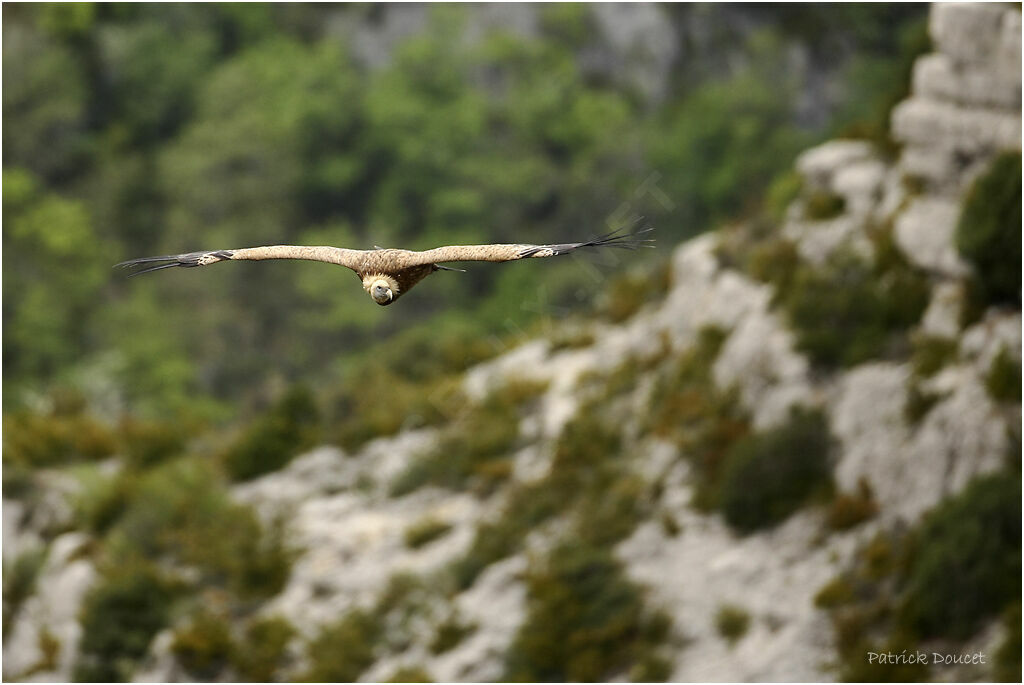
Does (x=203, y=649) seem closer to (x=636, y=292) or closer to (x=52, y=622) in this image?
(x=52, y=622)

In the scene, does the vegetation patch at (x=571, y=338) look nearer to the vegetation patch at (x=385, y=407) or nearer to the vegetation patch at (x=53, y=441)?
the vegetation patch at (x=385, y=407)

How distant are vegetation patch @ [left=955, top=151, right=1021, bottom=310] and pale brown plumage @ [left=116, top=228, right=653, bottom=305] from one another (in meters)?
9.08

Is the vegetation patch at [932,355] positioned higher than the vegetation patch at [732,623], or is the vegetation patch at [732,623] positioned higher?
the vegetation patch at [932,355]

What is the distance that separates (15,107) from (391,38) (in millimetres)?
17609

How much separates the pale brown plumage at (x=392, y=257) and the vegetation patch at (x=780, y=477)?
10.3 metres

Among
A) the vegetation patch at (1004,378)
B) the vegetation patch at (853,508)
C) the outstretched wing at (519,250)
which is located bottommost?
the outstretched wing at (519,250)

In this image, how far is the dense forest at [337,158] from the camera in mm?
60094

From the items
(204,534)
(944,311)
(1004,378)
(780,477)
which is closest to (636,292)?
(780,477)

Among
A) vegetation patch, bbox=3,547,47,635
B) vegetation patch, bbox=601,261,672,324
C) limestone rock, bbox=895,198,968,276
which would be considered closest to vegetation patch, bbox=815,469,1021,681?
limestone rock, bbox=895,198,968,276

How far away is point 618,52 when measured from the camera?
6669 cm

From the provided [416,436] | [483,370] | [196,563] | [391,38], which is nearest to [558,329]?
[483,370]

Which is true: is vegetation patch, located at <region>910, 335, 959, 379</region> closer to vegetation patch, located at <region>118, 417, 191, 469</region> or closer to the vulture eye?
the vulture eye

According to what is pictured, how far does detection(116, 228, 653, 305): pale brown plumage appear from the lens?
1148 centimetres

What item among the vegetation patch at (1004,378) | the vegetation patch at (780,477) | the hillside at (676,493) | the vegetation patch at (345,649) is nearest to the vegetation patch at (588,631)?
the hillside at (676,493)
